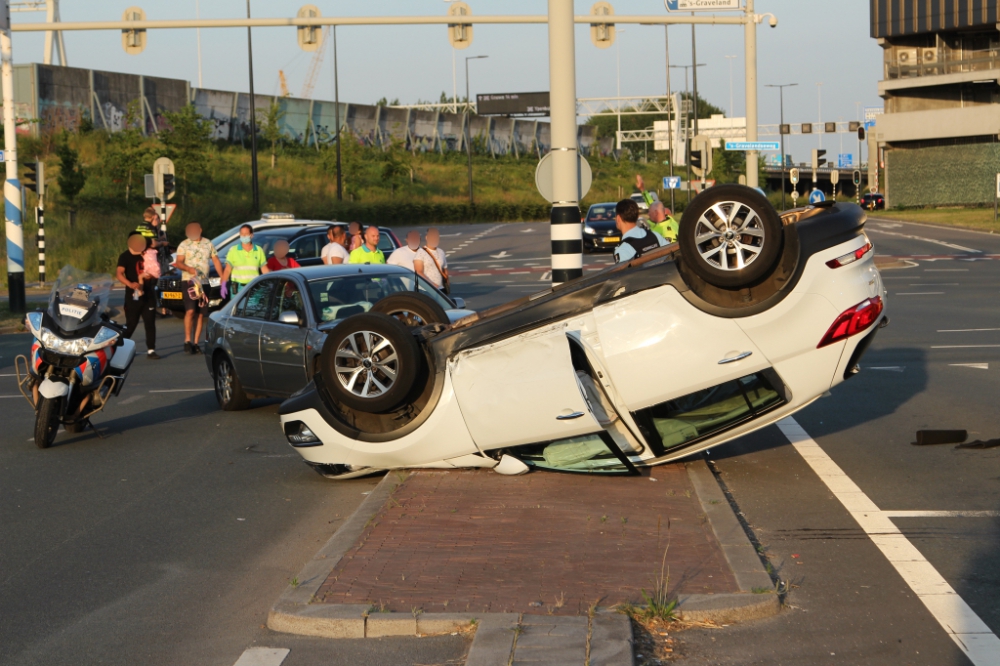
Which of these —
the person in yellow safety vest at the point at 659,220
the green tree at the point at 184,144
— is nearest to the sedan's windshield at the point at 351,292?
the person in yellow safety vest at the point at 659,220

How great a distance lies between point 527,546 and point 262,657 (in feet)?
5.80

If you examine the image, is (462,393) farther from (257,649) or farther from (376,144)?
(376,144)

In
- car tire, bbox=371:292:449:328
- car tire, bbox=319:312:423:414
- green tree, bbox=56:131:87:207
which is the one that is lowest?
car tire, bbox=319:312:423:414

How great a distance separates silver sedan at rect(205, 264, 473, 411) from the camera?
1107cm

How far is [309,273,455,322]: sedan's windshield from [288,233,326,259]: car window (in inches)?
407

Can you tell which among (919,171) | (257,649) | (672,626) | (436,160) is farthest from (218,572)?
(436,160)

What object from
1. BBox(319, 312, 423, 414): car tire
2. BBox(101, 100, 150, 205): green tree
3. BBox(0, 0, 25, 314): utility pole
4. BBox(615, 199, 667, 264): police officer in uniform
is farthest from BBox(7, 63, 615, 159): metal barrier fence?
BBox(319, 312, 423, 414): car tire

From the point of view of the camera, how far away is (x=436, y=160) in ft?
312

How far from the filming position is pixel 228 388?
12.2m

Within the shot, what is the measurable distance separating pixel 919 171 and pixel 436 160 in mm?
37180

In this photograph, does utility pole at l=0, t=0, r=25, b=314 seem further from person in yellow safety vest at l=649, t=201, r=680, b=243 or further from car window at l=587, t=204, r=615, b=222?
car window at l=587, t=204, r=615, b=222

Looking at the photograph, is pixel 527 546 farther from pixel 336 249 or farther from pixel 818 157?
pixel 818 157

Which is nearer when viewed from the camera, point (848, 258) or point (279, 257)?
point (848, 258)

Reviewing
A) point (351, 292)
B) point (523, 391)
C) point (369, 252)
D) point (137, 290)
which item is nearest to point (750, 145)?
point (369, 252)
